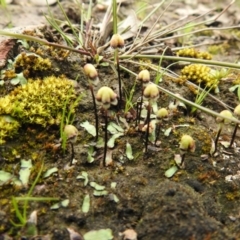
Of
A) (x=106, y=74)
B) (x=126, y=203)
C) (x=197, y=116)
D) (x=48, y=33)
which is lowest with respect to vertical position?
(x=126, y=203)

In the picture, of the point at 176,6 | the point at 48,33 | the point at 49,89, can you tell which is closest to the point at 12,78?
the point at 49,89

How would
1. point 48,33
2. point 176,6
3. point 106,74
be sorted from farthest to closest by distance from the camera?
point 176,6 → point 48,33 → point 106,74

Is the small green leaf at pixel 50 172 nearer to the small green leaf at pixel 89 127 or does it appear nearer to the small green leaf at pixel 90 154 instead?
the small green leaf at pixel 90 154

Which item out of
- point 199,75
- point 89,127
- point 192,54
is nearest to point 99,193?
point 89,127

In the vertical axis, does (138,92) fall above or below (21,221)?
above

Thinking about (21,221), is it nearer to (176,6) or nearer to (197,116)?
(197,116)

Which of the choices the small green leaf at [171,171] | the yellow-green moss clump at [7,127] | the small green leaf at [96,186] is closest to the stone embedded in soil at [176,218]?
the small green leaf at [171,171]
